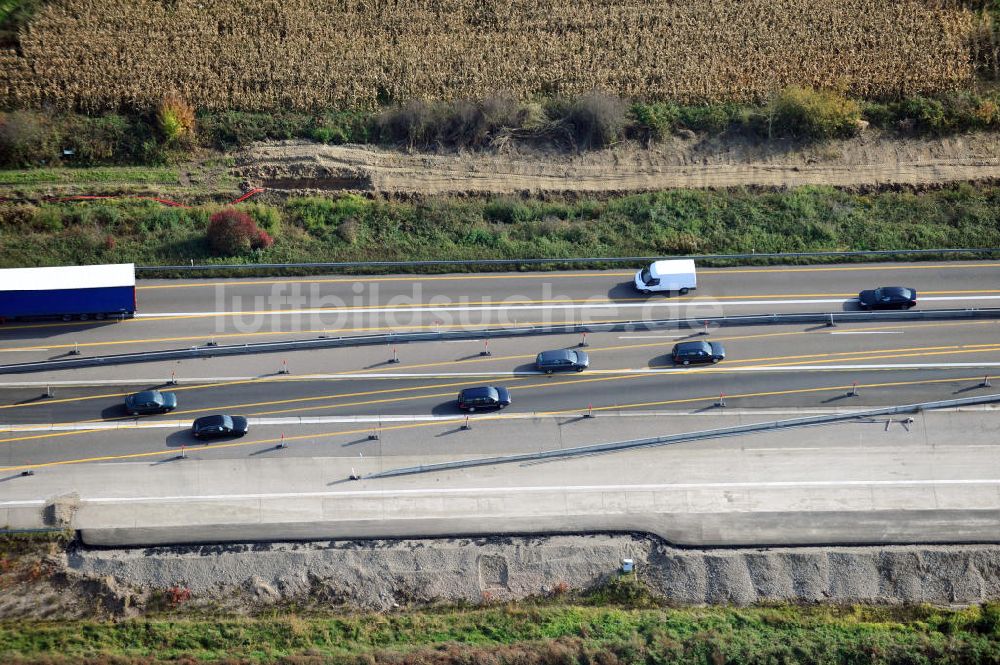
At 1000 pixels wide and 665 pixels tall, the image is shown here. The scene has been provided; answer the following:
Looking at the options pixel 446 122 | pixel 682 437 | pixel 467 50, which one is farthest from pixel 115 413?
pixel 467 50

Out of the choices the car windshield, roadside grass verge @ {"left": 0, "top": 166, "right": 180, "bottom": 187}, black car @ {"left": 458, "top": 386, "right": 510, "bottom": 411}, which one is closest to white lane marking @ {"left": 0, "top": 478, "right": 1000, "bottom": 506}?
the car windshield

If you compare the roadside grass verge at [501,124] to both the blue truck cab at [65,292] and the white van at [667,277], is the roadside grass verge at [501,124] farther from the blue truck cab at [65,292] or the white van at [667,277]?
the white van at [667,277]

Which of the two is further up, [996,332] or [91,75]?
[91,75]

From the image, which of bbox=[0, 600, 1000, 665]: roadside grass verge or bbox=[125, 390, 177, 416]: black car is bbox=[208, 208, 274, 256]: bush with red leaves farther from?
bbox=[0, 600, 1000, 665]: roadside grass verge

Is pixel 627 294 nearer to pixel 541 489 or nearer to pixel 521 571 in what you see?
pixel 541 489

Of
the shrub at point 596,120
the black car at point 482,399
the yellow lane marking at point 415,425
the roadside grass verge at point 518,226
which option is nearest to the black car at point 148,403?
the yellow lane marking at point 415,425

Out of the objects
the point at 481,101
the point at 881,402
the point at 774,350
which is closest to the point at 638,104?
the point at 481,101

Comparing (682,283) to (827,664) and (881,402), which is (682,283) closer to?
(881,402)
